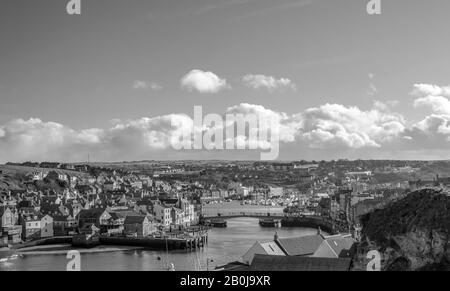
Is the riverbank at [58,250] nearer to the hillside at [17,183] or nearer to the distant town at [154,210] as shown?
the distant town at [154,210]

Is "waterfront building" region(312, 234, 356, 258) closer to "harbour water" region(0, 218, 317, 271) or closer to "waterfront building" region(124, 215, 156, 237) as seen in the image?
"harbour water" region(0, 218, 317, 271)

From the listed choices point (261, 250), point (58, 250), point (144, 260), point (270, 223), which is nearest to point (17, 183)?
point (270, 223)

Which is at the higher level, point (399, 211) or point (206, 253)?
point (399, 211)

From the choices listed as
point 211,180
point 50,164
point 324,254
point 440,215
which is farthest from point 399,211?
point 211,180

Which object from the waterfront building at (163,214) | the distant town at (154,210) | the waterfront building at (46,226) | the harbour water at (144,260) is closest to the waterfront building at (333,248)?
the distant town at (154,210)

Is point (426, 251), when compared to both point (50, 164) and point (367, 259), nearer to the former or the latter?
point (367, 259)

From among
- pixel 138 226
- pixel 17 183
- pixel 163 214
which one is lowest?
pixel 138 226

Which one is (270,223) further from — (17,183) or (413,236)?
(413,236)

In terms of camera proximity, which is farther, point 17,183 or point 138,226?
point 17,183
